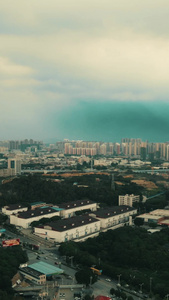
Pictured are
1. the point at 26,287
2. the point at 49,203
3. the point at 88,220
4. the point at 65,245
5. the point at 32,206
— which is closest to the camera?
the point at 26,287

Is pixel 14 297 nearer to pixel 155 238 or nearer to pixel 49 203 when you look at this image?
pixel 155 238

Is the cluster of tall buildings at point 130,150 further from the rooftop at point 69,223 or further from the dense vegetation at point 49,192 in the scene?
the rooftop at point 69,223

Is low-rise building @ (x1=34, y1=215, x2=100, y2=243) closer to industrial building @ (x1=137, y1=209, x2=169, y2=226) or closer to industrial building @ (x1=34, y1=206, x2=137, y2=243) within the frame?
industrial building @ (x1=34, y1=206, x2=137, y2=243)

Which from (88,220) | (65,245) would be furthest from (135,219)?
(65,245)

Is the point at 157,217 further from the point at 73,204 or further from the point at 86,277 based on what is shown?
the point at 86,277

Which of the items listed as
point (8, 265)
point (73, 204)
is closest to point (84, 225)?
point (73, 204)

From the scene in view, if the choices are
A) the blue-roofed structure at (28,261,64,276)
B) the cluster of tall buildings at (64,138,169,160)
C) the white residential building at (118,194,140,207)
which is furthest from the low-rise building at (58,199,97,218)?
the cluster of tall buildings at (64,138,169,160)
